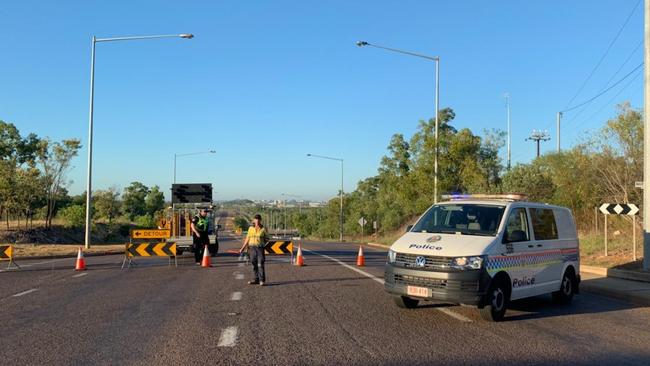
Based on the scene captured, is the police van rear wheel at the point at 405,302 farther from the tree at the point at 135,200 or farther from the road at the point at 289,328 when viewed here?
the tree at the point at 135,200

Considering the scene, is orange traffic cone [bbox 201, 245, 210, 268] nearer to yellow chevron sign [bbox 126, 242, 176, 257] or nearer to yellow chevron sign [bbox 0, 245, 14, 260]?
yellow chevron sign [bbox 126, 242, 176, 257]

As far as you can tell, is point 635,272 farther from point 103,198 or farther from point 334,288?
point 103,198

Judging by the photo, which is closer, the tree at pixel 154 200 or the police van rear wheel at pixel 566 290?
the police van rear wheel at pixel 566 290

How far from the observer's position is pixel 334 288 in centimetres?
1341

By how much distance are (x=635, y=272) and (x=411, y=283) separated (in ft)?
30.3

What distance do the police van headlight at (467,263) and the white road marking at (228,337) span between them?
3398 mm

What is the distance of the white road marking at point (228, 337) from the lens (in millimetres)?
7570

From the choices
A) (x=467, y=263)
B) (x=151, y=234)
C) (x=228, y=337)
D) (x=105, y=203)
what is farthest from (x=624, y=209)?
(x=105, y=203)

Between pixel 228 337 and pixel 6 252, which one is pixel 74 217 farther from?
pixel 228 337

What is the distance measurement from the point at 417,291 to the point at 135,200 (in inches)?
3434

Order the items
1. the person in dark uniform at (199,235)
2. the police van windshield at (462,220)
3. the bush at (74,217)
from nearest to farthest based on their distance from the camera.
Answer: the police van windshield at (462,220) → the person in dark uniform at (199,235) → the bush at (74,217)

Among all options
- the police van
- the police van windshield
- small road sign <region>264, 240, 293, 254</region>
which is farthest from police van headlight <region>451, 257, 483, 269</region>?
small road sign <region>264, 240, 293, 254</region>

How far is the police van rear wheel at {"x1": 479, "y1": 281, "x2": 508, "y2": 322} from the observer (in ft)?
30.0

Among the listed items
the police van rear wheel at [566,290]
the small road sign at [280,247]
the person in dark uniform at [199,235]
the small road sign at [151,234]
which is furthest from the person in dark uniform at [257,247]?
the small road sign at [151,234]
